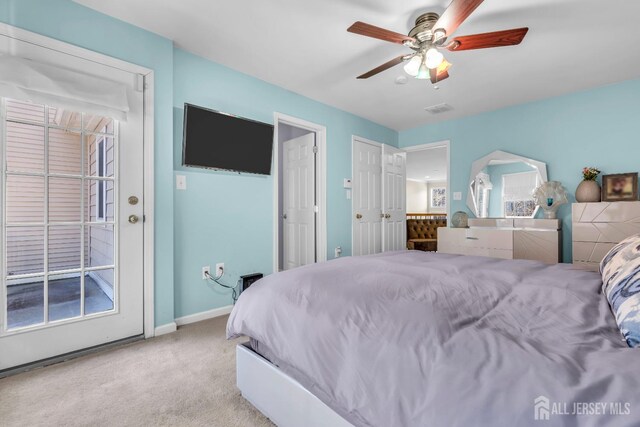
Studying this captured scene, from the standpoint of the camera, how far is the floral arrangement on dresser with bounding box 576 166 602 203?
3180 millimetres

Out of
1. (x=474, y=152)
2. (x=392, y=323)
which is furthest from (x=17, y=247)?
(x=474, y=152)

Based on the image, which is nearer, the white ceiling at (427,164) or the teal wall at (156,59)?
the teal wall at (156,59)

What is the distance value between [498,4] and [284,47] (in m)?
1.61

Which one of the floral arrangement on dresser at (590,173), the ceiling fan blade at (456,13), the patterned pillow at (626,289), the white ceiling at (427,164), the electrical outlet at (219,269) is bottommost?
the electrical outlet at (219,269)

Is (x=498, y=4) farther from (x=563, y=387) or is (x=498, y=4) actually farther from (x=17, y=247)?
(x=17, y=247)

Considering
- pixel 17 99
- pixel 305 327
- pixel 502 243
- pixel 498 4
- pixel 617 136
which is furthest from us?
pixel 502 243

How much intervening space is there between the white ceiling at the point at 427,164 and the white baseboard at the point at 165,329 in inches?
188

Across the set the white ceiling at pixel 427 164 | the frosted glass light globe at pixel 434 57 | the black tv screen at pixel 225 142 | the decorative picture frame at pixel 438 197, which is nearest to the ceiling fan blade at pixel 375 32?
the frosted glass light globe at pixel 434 57

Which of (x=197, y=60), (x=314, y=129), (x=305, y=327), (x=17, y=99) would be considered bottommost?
(x=305, y=327)

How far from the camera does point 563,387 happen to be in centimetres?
61

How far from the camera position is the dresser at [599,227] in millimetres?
2895

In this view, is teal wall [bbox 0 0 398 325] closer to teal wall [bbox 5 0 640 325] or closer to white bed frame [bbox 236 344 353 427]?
teal wall [bbox 5 0 640 325]

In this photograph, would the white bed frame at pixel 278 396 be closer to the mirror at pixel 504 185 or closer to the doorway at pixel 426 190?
the mirror at pixel 504 185

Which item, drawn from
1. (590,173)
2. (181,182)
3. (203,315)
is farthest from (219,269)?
(590,173)
